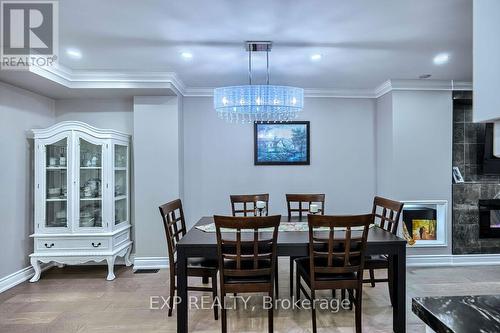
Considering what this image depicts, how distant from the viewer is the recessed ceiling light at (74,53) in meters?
2.90

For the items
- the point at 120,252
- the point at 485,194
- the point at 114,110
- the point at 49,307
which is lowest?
the point at 49,307

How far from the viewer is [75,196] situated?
12.0 feet

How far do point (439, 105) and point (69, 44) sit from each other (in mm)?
4381

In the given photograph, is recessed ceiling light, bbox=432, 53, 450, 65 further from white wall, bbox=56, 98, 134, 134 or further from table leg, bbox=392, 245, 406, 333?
white wall, bbox=56, 98, 134, 134

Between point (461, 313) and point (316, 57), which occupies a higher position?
point (316, 57)

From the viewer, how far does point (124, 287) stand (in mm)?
3398

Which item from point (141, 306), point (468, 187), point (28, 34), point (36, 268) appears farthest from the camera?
point (468, 187)

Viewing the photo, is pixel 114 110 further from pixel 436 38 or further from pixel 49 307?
pixel 436 38

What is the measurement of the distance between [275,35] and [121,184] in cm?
276

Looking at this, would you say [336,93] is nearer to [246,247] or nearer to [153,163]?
[153,163]

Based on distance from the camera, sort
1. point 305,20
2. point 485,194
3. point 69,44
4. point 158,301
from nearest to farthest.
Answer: point 305,20
point 69,44
point 158,301
point 485,194

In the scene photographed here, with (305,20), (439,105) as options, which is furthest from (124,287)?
(439,105)

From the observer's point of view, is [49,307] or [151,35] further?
[49,307]

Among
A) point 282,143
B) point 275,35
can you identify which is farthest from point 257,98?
point 282,143
